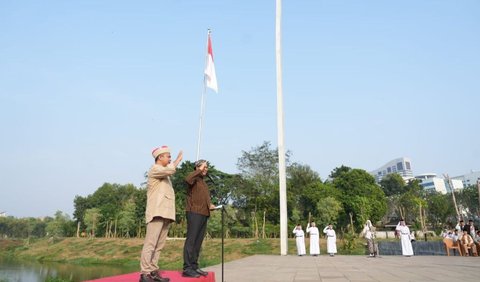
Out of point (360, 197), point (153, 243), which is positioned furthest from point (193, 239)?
point (360, 197)

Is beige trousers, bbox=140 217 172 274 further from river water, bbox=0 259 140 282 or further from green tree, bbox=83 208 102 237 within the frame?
green tree, bbox=83 208 102 237

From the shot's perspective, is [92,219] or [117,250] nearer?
[117,250]

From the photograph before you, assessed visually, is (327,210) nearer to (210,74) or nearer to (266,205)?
(266,205)

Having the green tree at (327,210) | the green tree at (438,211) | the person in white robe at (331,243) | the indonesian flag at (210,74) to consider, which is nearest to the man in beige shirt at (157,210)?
the indonesian flag at (210,74)

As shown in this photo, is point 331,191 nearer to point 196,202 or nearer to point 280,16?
point 280,16

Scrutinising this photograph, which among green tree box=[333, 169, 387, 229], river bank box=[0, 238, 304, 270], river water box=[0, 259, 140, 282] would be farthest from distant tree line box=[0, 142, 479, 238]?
river water box=[0, 259, 140, 282]

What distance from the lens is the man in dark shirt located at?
14.3 ft

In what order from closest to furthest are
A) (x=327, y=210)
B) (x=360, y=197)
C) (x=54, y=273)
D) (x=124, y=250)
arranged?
(x=54, y=273)
(x=124, y=250)
(x=327, y=210)
(x=360, y=197)

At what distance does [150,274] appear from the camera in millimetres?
Answer: 3684

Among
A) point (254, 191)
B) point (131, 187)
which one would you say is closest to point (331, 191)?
point (254, 191)

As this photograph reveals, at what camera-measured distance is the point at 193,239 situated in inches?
175

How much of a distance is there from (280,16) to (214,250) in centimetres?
1596

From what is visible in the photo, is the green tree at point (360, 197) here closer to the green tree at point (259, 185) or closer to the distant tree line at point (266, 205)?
the distant tree line at point (266, 205)

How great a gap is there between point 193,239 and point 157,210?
800mm
